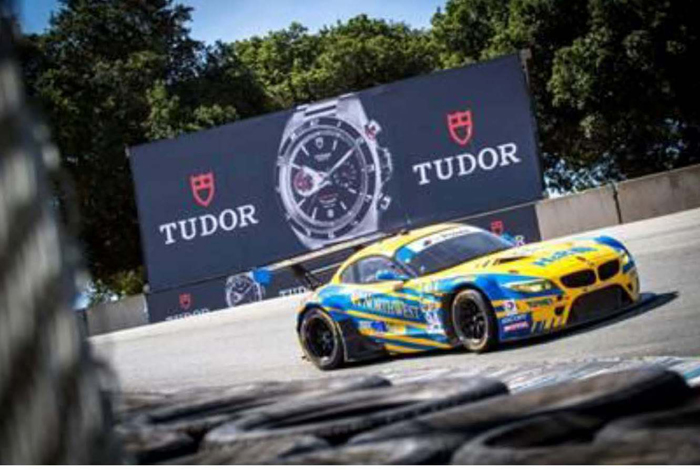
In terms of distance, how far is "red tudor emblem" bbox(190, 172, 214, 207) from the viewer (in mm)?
26531

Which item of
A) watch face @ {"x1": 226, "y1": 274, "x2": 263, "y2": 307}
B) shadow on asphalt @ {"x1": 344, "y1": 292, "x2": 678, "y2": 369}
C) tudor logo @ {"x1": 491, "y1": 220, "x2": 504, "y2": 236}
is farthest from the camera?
watch face @ {"x1": 226, "y1": 274, "x2": 263, "y2": 307}

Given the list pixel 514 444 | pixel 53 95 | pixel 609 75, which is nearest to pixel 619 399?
pixel 514 444

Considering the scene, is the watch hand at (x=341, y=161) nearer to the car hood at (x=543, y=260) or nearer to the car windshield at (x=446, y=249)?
the car windshield at (x=446, y=249)

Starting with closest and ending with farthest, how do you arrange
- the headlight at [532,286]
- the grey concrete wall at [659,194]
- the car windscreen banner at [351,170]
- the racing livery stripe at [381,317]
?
the headlight at [532,286]
the racing livery stripe at [381,317]
the grey concrete wall at [659,194]
the car windscreen banner at [351,170]

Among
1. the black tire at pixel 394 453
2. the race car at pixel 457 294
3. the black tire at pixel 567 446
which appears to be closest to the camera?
the black tire at pixel 567 446

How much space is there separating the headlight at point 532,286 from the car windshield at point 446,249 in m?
0.99

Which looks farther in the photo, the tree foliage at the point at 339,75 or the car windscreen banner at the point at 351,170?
the tree foliage at the point at 339,75

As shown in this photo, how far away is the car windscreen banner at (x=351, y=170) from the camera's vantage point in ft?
79.6

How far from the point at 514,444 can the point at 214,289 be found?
2291cm

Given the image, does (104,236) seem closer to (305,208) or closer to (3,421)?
(305,208)

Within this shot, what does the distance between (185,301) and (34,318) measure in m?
24.8

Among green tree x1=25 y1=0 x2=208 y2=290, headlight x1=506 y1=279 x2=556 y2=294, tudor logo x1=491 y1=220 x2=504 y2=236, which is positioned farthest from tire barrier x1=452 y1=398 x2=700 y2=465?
green tree x1=25 y1=0 x2=208 y2=290

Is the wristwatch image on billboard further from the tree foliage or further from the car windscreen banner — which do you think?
the tree foliage

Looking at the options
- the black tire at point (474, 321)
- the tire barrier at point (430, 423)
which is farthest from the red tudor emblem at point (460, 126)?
the tire barrier at point (430, 423)
